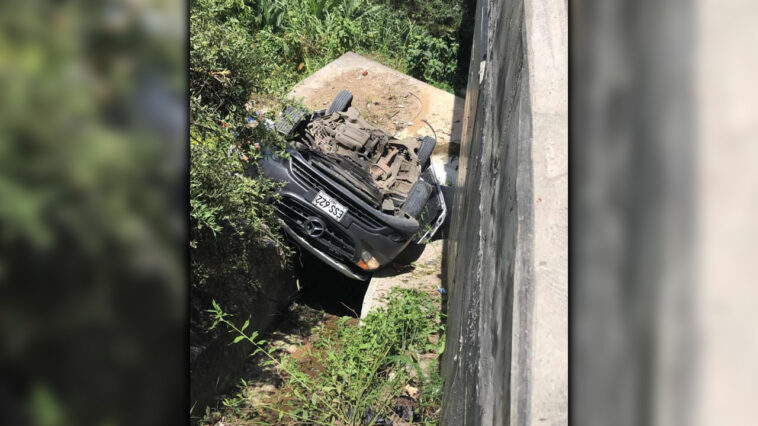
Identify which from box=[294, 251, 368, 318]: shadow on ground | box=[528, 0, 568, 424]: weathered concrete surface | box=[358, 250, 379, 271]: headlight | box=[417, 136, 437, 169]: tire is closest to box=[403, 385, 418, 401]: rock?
box=[358, 250, 379, 271]: headlight

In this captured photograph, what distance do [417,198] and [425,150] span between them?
44.9 inches

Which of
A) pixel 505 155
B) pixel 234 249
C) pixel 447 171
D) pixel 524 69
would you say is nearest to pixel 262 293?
pixel 234 249

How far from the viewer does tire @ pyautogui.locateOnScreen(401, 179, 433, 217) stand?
6562 millimetres

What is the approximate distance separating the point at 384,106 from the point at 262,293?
4.37 meters

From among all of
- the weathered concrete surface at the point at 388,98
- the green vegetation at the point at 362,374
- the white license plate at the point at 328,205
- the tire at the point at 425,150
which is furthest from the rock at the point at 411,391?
the weathered concrete surface at the point at 388,98

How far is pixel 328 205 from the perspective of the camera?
6027 millimetres

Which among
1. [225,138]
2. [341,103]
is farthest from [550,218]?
[341,103]

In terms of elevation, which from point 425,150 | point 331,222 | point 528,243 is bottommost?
point 331,222

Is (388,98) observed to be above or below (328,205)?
above

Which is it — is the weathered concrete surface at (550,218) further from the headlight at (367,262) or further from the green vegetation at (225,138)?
the headlight at (367,262)

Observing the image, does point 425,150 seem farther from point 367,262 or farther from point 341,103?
point 367,262

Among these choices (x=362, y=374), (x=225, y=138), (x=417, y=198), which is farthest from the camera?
(x=417, y=198)

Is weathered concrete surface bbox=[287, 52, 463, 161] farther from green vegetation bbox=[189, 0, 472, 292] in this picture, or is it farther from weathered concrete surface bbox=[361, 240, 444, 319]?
green vegetation bbox=[189, 0, 472, 292]
